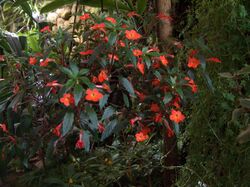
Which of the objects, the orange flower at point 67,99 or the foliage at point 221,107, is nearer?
the orange flower at point 67,99

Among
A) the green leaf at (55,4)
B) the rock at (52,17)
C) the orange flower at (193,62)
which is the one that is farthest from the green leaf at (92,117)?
the rock at (52,17)

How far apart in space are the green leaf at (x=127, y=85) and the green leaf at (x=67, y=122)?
0.20 m

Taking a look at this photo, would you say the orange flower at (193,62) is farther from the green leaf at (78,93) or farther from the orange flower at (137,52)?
the green leaf at (78,93)

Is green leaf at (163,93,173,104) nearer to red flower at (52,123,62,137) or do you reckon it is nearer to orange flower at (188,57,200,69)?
orange flower at (188,57,200,69)

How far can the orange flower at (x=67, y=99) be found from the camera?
52.8 inches

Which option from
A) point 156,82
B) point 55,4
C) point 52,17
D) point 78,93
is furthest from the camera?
point 52,17

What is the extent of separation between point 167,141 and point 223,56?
48 cm

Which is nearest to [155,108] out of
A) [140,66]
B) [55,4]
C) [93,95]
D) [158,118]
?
[158,118]

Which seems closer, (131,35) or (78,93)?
(78,93)

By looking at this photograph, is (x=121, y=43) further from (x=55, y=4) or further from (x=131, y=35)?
(x=55, y=4)

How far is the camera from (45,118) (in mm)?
1626

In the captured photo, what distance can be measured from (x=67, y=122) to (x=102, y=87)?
6.4 inches

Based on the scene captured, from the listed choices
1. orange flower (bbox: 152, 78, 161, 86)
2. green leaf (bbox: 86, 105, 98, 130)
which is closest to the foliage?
orange flower (bbox: 152, 78, 161, 86)

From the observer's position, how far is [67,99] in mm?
1351
